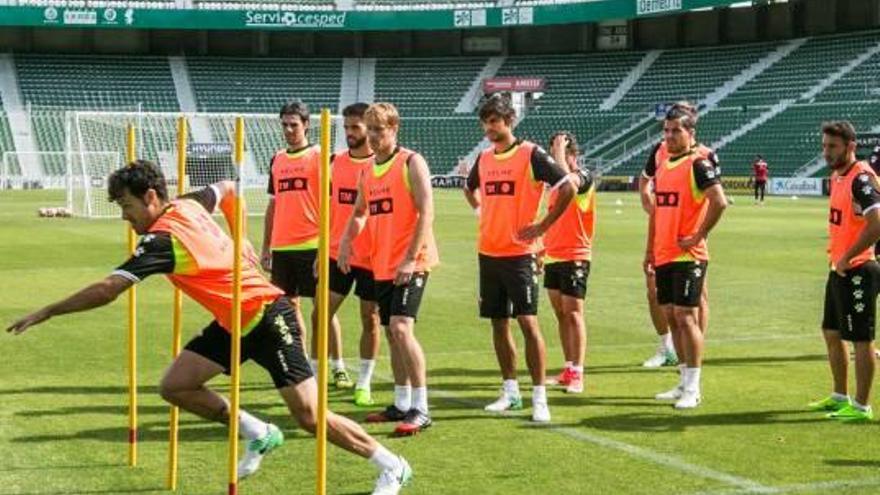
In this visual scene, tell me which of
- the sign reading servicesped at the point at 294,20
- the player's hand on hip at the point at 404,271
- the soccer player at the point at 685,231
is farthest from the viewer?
the sign reading servicesped at the point at 294,20

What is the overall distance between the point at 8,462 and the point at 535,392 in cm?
363

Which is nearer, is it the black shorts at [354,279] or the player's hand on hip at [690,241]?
the player's hand on hip at [690,241]

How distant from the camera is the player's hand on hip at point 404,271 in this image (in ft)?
26.5

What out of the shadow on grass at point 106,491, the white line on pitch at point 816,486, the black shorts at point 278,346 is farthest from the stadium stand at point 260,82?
the white line on pitch at point 816,486

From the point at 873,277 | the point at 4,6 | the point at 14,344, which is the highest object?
the point at 4,6

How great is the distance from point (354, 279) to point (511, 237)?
5.23ft

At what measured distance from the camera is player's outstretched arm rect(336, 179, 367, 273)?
8.75 m

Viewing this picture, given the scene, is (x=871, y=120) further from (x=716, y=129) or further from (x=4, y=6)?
(x=4, y=6)

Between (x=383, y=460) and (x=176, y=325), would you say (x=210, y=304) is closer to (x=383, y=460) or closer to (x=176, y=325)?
(x=176, y=325)

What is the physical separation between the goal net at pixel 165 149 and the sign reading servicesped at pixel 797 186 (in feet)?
65.4

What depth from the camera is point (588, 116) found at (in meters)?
64.8

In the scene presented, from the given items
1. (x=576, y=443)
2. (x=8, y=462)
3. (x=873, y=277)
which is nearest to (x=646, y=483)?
(x=576, y=443)

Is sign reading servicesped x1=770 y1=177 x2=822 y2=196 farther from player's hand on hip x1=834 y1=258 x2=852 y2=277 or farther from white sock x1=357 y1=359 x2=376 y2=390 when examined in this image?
white sock x1=357 y1=359 x2=376 y2=390

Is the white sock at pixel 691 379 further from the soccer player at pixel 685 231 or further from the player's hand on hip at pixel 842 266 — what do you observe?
the player's hand on hip at pixel 842 266
